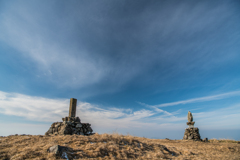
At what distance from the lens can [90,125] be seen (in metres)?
12.8

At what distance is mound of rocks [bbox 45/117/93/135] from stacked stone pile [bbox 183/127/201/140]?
603 inches

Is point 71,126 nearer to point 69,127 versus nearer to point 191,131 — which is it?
point 69,127

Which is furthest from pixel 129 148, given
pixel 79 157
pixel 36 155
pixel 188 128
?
pixel 188 128

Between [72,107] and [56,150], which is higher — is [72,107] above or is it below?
above

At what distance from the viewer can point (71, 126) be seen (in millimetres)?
11516

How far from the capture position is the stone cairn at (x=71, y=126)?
1095cm

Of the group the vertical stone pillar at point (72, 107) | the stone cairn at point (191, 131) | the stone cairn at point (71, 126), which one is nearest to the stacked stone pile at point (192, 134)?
the stone cairn at point (191, 131)

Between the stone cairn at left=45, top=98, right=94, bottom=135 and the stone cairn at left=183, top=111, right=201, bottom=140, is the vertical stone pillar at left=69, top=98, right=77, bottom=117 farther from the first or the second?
the stone cairn at left=183, top=111, right=201, bottom=140

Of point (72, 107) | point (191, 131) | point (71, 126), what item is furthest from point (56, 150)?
point (191, 131)

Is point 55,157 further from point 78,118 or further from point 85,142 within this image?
point 78,118

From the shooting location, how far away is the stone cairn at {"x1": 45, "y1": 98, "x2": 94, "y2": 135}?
10945mm

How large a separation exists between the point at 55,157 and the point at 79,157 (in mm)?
1111

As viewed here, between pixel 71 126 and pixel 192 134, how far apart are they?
17.4 m

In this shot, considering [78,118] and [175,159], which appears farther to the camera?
[78,118]
